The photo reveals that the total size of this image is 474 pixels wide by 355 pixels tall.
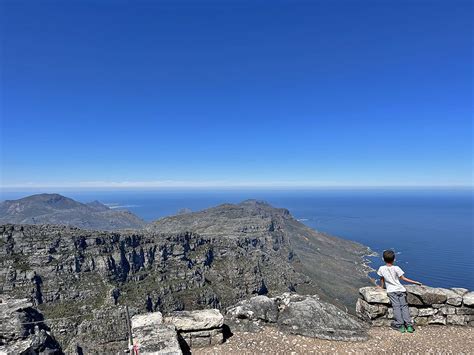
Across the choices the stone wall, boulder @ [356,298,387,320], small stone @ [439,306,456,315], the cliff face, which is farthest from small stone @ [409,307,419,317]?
the cliff face

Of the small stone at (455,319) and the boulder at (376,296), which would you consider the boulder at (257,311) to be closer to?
the boulder at (376,296)

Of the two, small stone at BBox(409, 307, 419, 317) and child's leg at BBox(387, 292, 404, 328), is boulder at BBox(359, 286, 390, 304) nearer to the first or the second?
child's leg at BBox(387, 292, 404, 328)

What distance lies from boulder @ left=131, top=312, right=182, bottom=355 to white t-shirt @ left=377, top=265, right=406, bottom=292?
8971mm

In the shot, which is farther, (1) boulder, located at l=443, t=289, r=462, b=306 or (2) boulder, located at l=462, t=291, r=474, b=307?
(1) boulder, located at l=443, t=289, r=462, b=306

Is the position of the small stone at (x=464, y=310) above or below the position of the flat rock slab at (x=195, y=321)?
below

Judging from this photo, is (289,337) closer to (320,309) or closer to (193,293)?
(320,309)

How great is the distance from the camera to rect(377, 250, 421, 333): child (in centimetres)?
1194

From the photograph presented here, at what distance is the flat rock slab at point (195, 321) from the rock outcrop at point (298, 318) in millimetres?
1483

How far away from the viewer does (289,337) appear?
11.6m

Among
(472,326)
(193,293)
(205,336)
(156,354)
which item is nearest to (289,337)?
(205,336)

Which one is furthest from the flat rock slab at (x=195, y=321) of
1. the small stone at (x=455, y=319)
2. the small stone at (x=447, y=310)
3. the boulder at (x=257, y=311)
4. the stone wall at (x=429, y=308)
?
the small stone at (x=455, y=319)

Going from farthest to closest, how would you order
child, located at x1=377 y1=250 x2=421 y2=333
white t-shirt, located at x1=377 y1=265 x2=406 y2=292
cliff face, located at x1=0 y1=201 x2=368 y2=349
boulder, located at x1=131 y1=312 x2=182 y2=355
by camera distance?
cliff face, located at x1=0 y1=201 x2=368 y2=349 → white t-shirt, located at x1=377 y1=265 x2=406 y2=292 → child, located at x1=377 y1=250 x2=421 y2=333 → boulder, located at x1=131 y1=312 x2=182 y2=355

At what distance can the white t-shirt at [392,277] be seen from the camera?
39.9 feet

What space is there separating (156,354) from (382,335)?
9.18m
